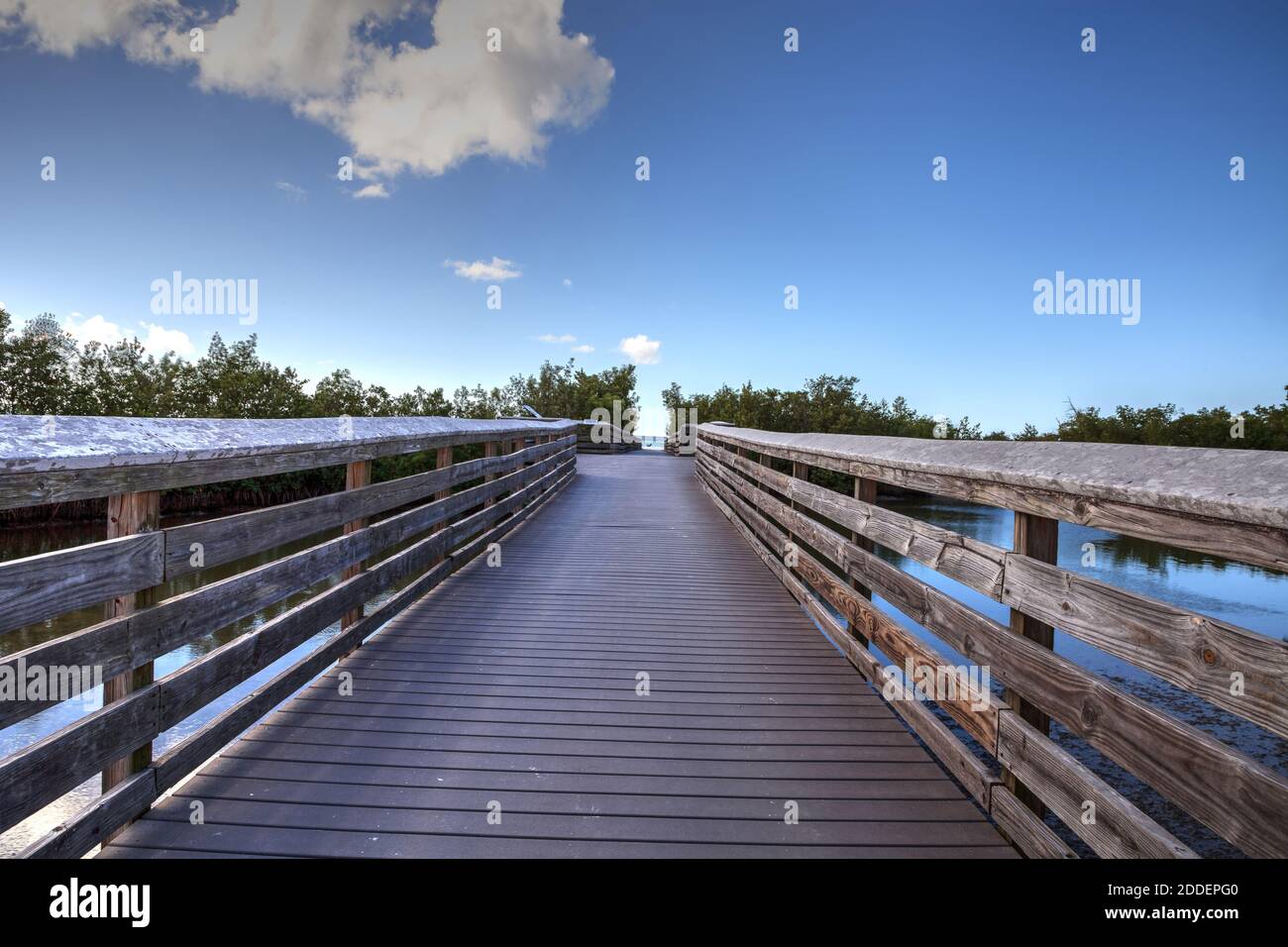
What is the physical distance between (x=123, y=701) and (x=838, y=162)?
82.8ft

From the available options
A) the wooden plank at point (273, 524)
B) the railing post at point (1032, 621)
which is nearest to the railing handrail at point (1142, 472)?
the railing post at point (1032, 621)

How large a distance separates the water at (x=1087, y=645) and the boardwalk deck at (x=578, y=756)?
4.15 ft

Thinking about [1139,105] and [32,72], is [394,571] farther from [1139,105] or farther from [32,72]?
[32,72]

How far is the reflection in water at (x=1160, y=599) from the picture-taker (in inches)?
163

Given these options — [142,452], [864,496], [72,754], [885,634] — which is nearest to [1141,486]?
[885,634]

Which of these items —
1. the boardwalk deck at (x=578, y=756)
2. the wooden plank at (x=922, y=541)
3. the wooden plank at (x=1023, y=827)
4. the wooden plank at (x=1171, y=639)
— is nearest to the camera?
the wooden plank at (x=1171, y=639)

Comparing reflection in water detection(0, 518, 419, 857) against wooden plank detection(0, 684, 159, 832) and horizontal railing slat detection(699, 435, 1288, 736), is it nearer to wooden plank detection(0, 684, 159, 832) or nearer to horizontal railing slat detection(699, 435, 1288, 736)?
wooden plank detection(0, 684, 159, 832)

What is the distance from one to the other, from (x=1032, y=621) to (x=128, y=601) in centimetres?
287

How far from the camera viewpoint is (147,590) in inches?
79.1

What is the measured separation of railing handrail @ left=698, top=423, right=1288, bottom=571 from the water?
0.76 m

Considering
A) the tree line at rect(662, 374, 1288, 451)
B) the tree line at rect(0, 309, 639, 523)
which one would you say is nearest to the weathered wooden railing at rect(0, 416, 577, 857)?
the tree line at rect(0, 309, 639, 523)

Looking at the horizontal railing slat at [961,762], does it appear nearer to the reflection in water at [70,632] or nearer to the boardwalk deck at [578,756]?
the boardwalk deck at [578,756]

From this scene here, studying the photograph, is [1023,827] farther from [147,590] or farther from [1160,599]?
[147,590]
